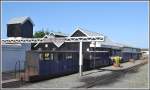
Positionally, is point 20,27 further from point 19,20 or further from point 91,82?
point 91,82

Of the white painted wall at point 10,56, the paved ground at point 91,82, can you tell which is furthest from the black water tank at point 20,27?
the paved ground at point 91,82

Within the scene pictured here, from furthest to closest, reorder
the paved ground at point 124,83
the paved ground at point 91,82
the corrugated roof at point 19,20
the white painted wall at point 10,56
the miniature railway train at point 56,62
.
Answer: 1. the corrugated roof at point 19,20
2. the white painted wall at point 10,56
3. the miniature railway train at point 56,62
4. the paved ground at point 124,83
5. the paved ground at point 91,82

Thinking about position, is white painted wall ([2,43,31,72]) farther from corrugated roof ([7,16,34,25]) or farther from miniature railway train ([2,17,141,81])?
corrugated roof ([7,16,34,25])

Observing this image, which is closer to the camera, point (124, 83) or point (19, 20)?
point (124, 83)

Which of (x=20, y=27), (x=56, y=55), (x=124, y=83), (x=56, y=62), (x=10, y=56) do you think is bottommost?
(x=124, y=83)

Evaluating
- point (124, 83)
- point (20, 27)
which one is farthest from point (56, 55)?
point (20, 27)

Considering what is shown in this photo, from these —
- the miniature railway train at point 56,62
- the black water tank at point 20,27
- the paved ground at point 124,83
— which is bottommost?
the paved ground at point 124,83

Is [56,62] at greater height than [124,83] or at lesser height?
greater

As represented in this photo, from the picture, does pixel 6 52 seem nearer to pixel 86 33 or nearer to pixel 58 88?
pixel 58 88

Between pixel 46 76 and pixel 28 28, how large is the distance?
23.1 m

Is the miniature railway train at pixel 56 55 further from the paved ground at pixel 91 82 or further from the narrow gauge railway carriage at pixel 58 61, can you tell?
the paved ground at pixel 91 82

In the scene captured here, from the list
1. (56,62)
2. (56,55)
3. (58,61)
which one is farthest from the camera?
(58,61)

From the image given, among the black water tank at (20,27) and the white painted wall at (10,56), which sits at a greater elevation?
the black water tank at (20,27)

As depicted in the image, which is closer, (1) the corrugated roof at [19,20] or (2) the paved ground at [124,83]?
(2) the paved ground at [124,83]
